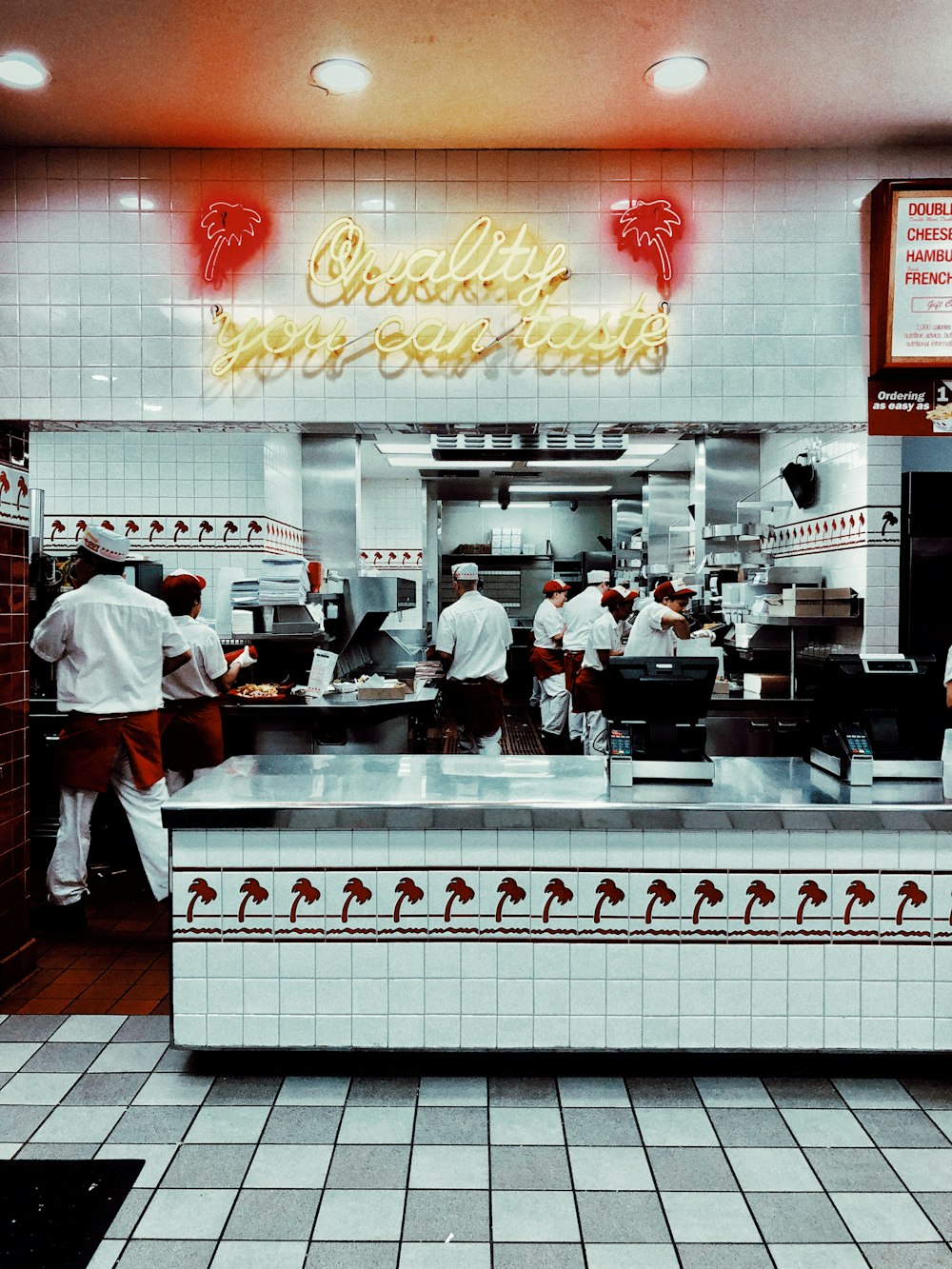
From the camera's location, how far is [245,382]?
378 cm

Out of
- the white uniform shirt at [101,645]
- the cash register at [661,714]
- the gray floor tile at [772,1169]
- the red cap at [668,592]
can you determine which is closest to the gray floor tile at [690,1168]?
the gray floor tile at [772,1169]

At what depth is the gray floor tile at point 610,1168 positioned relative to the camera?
2.43 m

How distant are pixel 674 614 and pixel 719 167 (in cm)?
339

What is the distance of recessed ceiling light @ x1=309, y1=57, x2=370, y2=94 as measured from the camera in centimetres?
313

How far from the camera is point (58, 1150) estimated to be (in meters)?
2.59

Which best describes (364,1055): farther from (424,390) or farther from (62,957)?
(424,390)

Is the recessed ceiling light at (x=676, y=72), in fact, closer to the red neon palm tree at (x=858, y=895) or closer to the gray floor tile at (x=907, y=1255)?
the red neon palm tree at (x=858, y=895)

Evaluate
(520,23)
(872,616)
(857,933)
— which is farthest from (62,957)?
(872,616)

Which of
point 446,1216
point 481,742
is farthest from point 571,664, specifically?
point 446,1216

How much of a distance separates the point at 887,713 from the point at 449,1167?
2132mm

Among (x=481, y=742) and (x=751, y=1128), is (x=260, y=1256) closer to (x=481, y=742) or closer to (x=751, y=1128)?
(x=751, y=1128)

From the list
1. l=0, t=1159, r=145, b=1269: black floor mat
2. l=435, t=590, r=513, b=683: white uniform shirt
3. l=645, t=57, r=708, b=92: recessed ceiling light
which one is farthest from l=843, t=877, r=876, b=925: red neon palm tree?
l=435, t=590, r=513, b=683: white uniform shirt

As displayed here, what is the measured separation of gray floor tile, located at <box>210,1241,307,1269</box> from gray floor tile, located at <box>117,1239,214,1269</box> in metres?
0.03

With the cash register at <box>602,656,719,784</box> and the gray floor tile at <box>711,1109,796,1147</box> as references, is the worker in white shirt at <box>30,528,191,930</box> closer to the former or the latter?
the cash register at <box>602,656,719,784</box>
